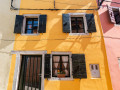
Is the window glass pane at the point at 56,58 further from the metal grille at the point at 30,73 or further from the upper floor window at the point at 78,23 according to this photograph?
the upper floor window at the point at 78,23

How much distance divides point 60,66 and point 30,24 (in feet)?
11.3

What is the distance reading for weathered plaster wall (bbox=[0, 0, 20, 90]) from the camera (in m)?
5.48

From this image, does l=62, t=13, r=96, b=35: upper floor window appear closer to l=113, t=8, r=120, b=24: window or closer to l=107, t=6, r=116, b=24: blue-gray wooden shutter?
l=107, t=6, r=116, b=24: blue-gray wooden shutter

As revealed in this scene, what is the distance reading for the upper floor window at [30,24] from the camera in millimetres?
6355

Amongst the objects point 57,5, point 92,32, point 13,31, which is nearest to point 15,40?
point 13,31

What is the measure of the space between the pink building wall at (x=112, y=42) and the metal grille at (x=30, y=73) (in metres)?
3.93

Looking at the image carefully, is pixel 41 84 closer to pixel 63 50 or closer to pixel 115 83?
pixel 63 50

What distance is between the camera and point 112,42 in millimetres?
6141

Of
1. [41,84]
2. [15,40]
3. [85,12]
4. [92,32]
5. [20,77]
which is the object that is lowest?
[41,84]

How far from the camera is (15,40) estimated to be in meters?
6.16

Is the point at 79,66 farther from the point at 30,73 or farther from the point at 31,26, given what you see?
the point at 31,26

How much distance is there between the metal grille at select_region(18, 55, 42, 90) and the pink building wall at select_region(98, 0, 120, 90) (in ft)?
12.9

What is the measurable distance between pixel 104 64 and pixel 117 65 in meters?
0.71

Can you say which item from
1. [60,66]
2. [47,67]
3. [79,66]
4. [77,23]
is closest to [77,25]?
[77,23]
